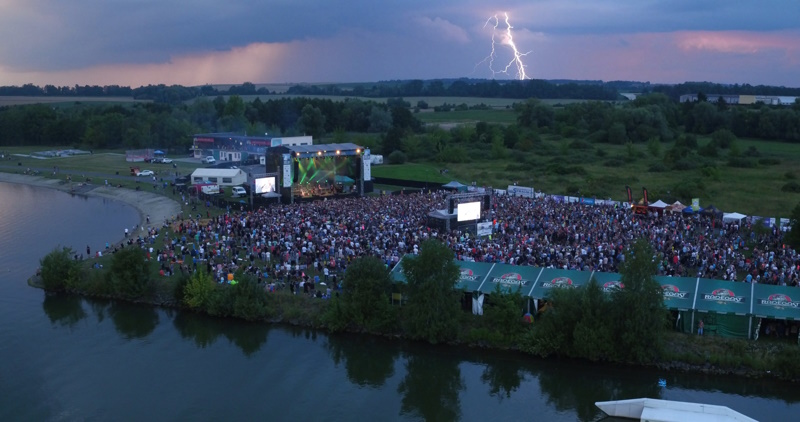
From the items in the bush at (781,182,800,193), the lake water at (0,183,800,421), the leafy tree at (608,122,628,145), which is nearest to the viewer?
the lake water at (0,183,800,421)

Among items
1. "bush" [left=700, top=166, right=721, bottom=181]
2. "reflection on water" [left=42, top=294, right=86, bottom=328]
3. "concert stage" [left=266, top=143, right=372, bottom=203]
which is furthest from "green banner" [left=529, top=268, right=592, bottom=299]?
"bush" [left=700, top=166, right=721, bottom=181]

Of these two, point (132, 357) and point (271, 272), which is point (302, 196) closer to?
point (271, 272)

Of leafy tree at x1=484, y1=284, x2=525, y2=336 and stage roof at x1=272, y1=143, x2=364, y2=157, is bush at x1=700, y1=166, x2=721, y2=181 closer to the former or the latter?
stage roof at x1=272, y1=143, x2=364, y2=157

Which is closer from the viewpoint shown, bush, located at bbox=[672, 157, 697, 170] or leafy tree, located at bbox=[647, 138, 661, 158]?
bush, located at bbox=[672, 157, 697, 170]

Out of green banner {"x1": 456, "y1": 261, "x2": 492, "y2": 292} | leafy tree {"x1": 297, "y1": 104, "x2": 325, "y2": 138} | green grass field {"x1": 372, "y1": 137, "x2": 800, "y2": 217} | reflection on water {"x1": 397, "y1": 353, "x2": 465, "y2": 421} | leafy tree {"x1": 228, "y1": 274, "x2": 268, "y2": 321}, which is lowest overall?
reflection on water {"x1": 397, "y1": 353, "x2": 465, "y2": 421}

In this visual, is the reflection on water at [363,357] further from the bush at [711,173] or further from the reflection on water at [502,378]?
the bush at [711,173]

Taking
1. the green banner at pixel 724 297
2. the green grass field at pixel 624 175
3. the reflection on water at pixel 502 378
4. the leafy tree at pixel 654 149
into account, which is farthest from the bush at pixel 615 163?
the reflection on water at pixel 502 378
